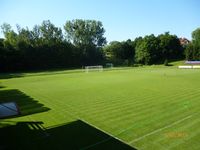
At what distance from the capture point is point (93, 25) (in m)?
75.8

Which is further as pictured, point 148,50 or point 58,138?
point 148,50

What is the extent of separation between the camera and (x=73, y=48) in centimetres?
6875

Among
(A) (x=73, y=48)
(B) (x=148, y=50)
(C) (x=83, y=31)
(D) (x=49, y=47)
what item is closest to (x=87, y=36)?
(C) (x=83, y=31)

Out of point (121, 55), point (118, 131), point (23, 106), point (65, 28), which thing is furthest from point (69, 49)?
point (118, 131)

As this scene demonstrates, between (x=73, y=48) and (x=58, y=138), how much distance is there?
62234 mm

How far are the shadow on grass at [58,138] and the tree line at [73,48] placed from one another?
48.4m

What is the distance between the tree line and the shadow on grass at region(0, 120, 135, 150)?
48.4 m

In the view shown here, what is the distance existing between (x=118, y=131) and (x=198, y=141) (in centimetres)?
287

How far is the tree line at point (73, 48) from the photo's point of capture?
57.4m

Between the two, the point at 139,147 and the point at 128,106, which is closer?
the point at 139,147

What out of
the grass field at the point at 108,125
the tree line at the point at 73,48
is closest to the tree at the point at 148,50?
the tree line at the point at 73,48

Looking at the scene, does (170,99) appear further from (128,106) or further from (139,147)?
(139,147)

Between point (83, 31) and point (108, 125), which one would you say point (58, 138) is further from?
point (83, 31)

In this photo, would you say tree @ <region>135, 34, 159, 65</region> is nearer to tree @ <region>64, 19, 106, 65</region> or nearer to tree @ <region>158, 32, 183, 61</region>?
tree @ <region>158, 32, 183, 61</region>
